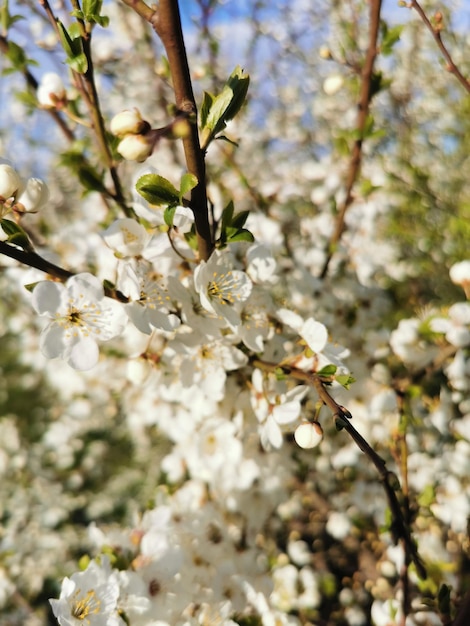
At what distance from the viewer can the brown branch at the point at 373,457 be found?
0.73 metres

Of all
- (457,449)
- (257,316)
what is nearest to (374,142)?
(457,449)

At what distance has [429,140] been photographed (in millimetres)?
3160

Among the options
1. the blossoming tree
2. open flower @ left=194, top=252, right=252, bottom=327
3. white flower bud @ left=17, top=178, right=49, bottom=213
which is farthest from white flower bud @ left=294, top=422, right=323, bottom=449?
white flower bud @ left=17, top=178, right=49, bottom=213

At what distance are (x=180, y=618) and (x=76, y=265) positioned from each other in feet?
2.95

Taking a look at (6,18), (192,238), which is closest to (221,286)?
(192,238)

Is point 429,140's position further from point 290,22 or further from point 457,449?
point 457,449

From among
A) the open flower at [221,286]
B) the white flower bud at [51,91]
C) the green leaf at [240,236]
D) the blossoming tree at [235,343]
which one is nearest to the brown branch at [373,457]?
the blossoming tree at [235,343]

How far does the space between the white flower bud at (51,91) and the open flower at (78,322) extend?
0.48 metres

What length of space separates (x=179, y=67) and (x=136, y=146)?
0.37ft

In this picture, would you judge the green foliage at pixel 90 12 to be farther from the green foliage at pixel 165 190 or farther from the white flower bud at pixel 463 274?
the white flower bud at pixel 463 274

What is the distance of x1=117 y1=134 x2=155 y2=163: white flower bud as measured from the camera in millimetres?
652

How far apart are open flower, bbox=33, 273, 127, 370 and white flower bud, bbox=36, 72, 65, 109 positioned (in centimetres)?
48

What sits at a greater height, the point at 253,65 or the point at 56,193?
the point at 253,65

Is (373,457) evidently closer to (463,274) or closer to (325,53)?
(463,274)
